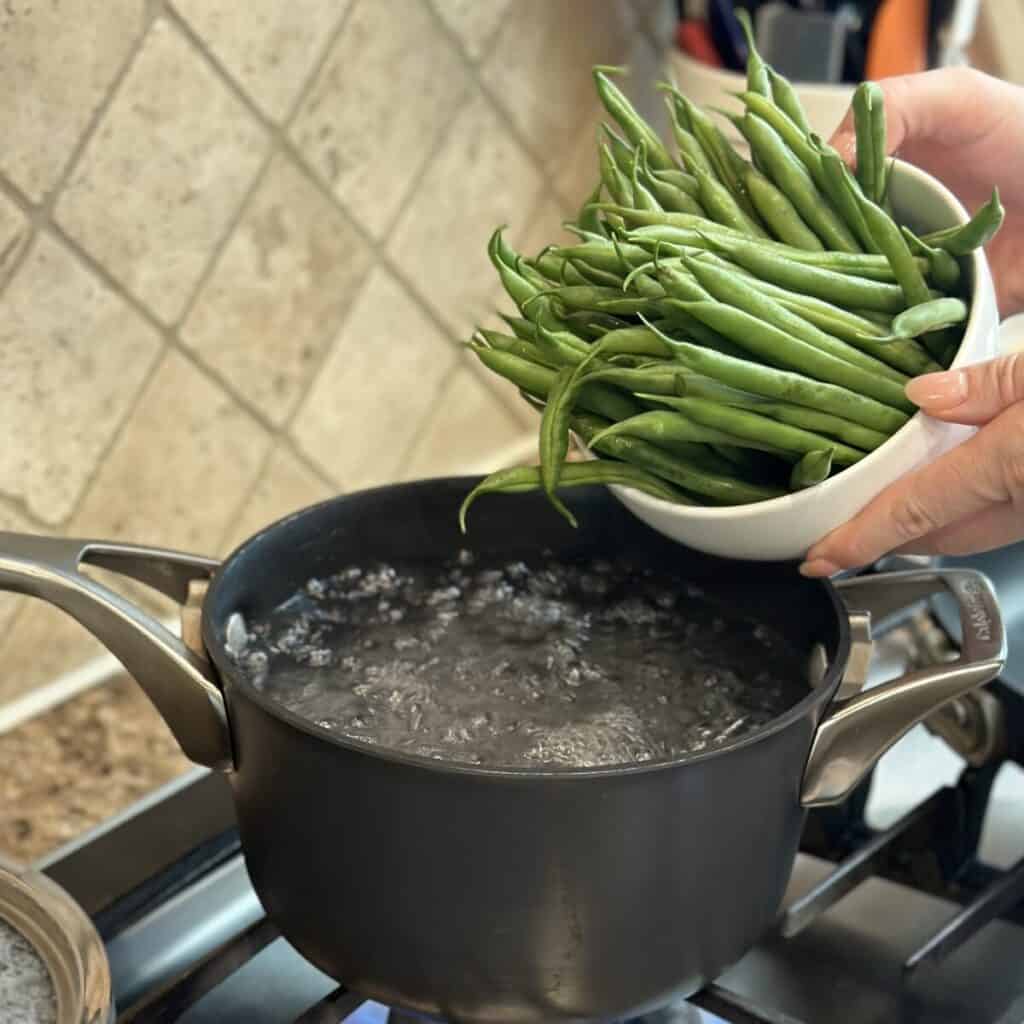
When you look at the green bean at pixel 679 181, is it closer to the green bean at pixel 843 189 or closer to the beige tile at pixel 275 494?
the green bean at pixel 843 189

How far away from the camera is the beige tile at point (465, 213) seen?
973mm

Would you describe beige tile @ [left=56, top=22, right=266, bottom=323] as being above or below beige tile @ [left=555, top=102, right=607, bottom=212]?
above

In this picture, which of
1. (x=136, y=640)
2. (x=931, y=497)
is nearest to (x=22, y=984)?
(x=136, y=640)

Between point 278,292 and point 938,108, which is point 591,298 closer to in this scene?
point 938,108

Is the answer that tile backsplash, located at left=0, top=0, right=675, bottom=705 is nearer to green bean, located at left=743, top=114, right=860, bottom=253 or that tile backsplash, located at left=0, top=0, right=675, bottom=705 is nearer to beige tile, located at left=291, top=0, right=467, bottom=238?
beige tile, located at left=291, top=0, right=467, bottom=238

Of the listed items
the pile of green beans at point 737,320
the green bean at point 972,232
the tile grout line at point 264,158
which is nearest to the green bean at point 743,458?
the pile of green beans at point 737,320

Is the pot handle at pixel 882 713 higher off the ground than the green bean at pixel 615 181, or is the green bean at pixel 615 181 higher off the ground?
the green bean at pixel 615 181

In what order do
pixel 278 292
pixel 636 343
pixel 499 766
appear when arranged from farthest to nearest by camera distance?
pixel 278 292 → pixel 636 343 → pixel 499 766

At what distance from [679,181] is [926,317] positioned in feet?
0.43

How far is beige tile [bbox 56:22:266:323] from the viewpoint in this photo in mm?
764

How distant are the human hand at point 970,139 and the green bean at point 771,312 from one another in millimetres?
147

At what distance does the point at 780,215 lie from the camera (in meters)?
0.56

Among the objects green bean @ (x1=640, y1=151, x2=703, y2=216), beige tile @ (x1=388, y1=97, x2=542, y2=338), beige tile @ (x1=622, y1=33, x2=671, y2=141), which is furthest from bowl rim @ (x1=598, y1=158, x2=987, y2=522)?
beige tile @ (x1=622, y1=33, x2=671, y2=141)

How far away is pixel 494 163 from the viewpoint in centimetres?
101
